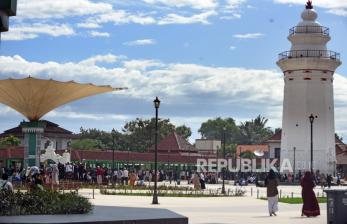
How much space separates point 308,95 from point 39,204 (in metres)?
57.9

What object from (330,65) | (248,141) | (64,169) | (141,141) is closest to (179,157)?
(330,65)

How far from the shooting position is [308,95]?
72.4 m

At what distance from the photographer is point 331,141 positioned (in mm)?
73312

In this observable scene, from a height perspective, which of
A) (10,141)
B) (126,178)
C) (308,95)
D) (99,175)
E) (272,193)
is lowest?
(272,193)

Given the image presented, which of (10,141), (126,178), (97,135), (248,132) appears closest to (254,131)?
(248,132)

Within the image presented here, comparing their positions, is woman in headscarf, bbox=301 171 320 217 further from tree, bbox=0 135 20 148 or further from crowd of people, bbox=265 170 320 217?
tree, bbox=0 135 20 148

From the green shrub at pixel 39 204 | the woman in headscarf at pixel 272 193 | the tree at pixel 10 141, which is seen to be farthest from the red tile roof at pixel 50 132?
the green shrub at pixel 39 204

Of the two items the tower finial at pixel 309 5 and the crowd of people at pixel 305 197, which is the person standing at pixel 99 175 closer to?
the crowd of people at pixel 305 197

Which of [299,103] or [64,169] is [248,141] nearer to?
[299,103]

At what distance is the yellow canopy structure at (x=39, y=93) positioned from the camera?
129 ft

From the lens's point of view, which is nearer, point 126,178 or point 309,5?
point 126,178

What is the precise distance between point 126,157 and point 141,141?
53.2m

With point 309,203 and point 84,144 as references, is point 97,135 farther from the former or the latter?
point 309,203

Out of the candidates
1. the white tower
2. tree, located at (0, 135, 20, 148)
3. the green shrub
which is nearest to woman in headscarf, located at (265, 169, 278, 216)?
the green shrub
